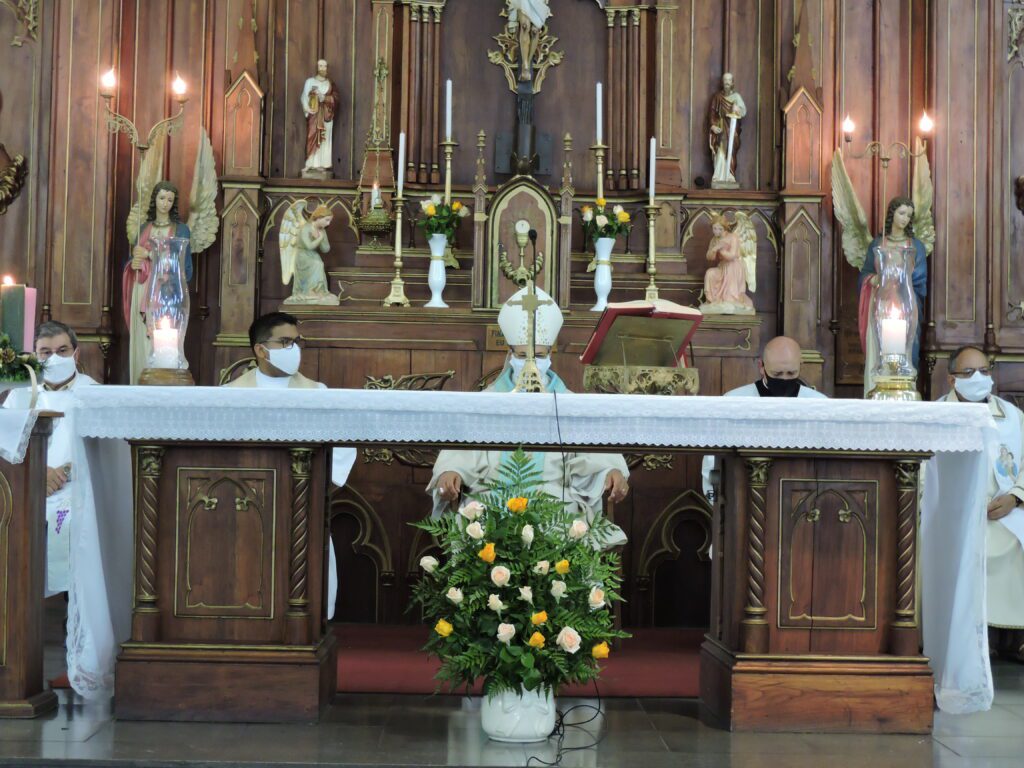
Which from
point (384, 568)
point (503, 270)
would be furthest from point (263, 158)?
point (384, 568)

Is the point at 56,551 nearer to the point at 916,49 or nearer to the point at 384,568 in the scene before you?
the point at 384,568

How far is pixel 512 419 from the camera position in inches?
196

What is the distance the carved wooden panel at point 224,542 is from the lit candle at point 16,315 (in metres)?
0.77

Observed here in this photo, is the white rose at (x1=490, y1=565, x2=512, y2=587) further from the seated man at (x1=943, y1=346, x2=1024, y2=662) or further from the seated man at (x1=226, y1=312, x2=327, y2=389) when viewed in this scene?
the seated man at (x1=943, y1=346, x2=1024, y2=662)

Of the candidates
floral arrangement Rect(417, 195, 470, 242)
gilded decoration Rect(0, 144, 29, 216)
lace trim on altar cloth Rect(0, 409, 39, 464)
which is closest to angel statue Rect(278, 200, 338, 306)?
floral arrangement Rect(417, 195, 470, 242)

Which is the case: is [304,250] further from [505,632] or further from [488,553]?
[505,632]

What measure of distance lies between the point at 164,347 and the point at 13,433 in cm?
75

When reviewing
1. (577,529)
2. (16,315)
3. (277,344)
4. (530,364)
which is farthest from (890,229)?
(16,315)

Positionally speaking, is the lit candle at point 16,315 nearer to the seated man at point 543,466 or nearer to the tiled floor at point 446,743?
the tiled floor at point 446,743

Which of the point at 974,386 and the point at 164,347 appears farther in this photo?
the point at 974,386

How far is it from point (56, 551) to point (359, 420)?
287 cm

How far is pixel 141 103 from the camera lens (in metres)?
9.32

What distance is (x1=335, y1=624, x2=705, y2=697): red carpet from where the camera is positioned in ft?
18.6

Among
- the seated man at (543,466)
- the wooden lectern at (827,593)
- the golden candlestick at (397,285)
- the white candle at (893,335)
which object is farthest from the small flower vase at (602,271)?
the wooden lectern at (827,593)
